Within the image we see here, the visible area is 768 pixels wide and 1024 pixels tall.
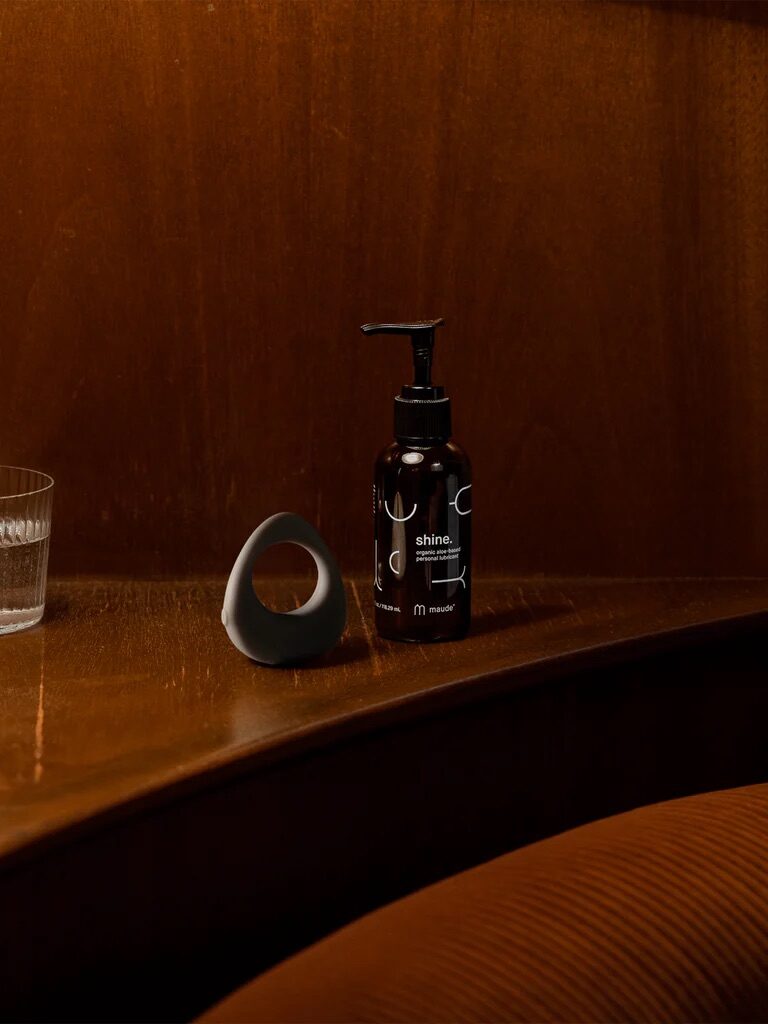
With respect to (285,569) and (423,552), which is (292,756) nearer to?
(423,552)

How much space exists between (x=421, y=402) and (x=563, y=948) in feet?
1.14

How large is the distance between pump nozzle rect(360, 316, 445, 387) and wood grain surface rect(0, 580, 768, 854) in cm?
17

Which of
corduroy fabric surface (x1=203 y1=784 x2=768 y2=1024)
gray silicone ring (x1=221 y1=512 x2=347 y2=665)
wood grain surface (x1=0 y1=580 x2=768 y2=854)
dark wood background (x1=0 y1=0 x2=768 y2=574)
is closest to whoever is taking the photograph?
corduroy fabric surface (x1=203 y1=784 x2=768 y2=1024)

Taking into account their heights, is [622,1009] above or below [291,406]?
Result: below

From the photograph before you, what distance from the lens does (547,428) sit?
92 cm

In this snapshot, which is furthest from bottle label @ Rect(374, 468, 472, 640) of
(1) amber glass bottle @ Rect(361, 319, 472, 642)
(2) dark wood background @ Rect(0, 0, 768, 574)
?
(2) dark wood background @ Rect(0, 0, 768, 574)

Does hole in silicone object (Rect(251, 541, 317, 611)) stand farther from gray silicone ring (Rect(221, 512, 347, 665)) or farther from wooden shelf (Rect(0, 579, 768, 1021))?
gray silicone ring (Rect(221, 512, 347, 665))

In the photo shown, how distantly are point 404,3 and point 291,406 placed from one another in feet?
0.94

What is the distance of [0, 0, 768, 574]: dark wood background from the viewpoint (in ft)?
2.80

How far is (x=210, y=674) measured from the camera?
0.73 metres

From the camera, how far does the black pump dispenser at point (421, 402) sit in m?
0.76

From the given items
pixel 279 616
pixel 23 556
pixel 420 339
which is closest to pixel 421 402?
pixel 420 339

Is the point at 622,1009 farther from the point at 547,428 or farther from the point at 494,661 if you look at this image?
the point at 547,428

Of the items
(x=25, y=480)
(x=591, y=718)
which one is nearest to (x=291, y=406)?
(x=25, y=480)
